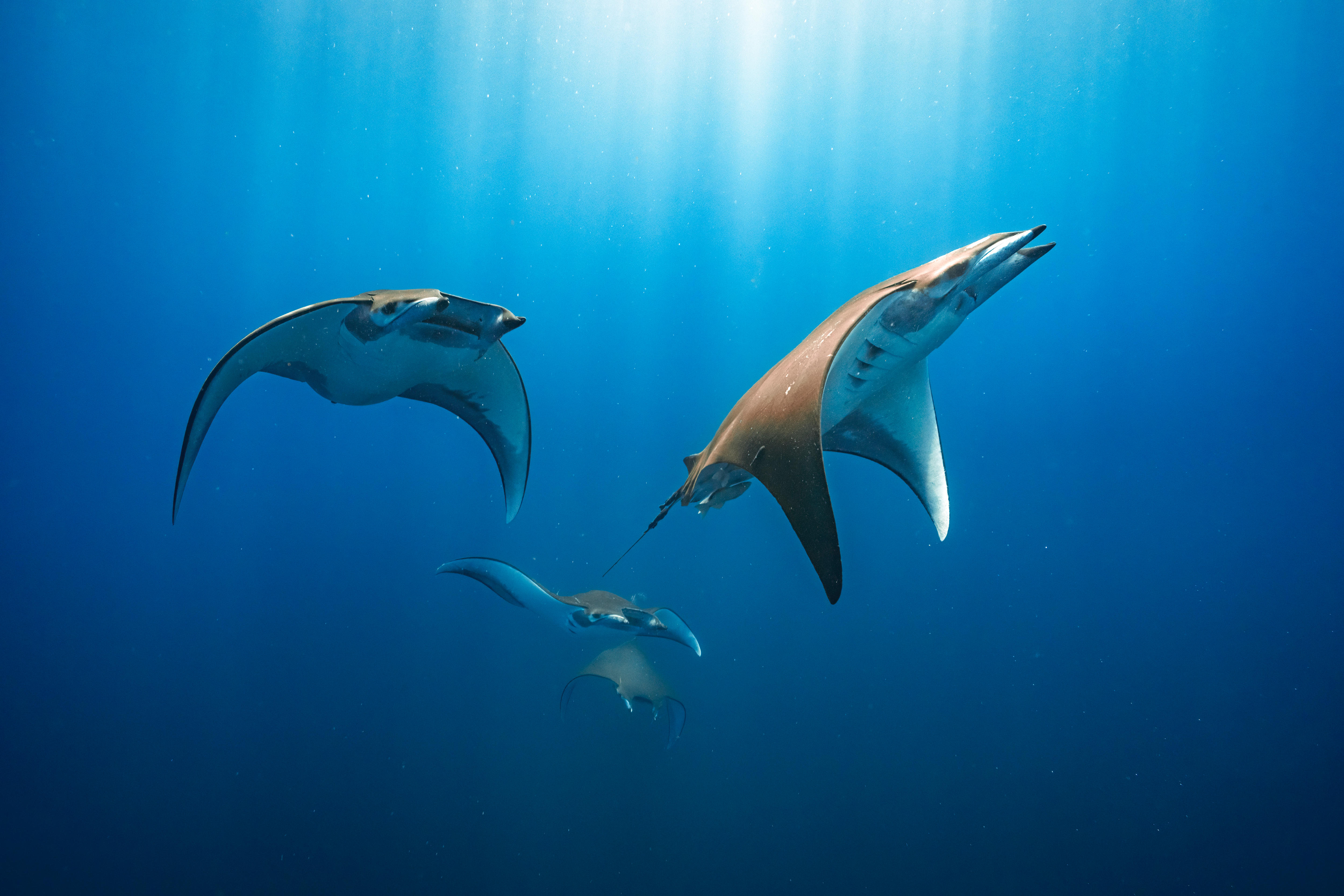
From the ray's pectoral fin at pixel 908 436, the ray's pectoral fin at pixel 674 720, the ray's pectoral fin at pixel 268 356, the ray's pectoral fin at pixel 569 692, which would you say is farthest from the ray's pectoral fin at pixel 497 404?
the ray's pectoral fin at pixel 674 720

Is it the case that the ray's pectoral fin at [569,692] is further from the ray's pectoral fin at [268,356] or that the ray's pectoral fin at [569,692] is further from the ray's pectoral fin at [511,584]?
the ray's pectoral fin at [268,356]

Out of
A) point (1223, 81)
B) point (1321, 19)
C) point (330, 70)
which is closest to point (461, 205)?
point (330, 70)

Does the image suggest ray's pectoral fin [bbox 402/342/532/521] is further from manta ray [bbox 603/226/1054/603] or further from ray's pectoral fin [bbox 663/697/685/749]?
ray's pectoral fin [bbox 663/697/685/749]

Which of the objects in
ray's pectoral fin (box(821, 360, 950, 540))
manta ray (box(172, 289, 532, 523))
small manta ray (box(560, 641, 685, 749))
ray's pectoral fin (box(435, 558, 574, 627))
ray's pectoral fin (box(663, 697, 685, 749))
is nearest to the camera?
manta ray (box(172, 289, 532, 523))

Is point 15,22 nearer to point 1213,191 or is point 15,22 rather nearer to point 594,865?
point 594,865

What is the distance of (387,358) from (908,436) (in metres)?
2.58

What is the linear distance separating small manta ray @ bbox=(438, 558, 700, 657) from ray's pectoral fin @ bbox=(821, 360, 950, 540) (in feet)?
5.24

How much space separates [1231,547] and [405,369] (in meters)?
9.86

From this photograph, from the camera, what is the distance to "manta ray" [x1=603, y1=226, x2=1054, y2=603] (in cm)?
140

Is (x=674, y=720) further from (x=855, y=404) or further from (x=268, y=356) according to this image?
(x=268, y=356)

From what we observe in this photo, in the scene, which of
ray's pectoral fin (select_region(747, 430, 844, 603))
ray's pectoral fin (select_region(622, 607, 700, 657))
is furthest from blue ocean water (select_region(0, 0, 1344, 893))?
ray's pectoral fin (select_region(747, 430, 844, 603))

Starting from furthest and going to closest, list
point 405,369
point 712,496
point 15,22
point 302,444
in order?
point 302,444, point 15,22, point 405,369, point 712,496

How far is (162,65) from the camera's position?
5469 mm

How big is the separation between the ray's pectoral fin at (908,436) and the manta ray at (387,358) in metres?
1.73
